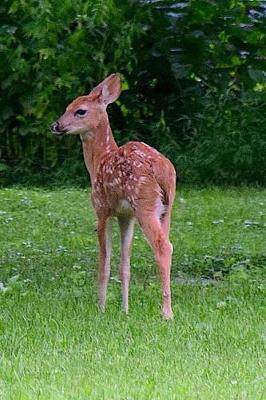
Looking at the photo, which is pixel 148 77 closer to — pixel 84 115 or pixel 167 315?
pixel 84 115

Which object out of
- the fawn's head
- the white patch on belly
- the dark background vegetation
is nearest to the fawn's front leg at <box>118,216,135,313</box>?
the white patch on belly

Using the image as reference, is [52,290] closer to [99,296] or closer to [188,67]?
[99,296]

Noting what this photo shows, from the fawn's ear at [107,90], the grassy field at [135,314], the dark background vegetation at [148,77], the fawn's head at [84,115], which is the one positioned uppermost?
the fawn's ear at [107,90]

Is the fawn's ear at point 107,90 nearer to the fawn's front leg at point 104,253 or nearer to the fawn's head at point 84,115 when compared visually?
the fawn's head at point 84,115

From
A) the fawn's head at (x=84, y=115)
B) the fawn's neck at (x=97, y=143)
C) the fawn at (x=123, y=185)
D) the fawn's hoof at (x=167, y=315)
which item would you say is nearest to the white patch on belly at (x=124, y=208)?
the fawn at (x=123, y=185)

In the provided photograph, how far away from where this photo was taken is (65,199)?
43.2 feet

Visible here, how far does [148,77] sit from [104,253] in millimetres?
9037

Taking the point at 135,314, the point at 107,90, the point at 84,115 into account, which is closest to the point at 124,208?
the point at 135,314

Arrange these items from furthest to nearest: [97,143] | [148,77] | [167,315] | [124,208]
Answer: [148,77], [97,143], [124,208], [167,315]

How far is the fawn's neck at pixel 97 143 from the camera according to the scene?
775cm

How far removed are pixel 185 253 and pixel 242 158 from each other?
16.2 ft

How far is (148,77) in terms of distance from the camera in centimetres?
1622

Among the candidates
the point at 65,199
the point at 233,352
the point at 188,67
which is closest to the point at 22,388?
the point at 233,352

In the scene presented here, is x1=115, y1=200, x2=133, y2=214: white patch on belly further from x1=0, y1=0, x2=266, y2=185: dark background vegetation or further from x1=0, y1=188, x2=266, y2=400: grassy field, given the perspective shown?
x1=0, y1=0, x2=266, y2=185: dark background vegetation
